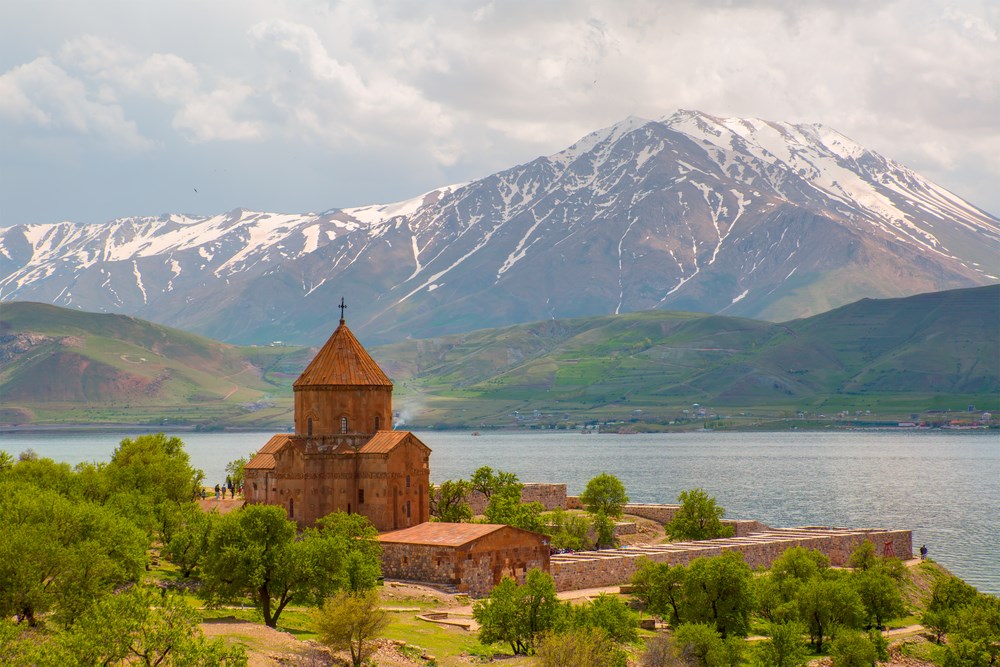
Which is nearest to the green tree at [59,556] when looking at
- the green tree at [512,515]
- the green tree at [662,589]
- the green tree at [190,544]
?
the green tree at [190,544]

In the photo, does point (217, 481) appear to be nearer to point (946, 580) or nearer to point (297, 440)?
point (297, 440)

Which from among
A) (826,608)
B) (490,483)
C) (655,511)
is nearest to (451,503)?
(490,483)

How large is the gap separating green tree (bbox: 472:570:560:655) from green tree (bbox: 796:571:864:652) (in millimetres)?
15315

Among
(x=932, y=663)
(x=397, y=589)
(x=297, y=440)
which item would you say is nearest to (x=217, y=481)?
(x=297, y=440)

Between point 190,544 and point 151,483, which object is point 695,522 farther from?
point 190,544

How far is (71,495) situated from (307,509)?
53.0 feet

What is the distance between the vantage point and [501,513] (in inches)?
3497

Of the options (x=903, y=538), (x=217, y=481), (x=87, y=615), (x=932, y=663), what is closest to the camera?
(x=87, y=615)

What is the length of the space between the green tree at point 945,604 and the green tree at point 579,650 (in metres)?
23.1

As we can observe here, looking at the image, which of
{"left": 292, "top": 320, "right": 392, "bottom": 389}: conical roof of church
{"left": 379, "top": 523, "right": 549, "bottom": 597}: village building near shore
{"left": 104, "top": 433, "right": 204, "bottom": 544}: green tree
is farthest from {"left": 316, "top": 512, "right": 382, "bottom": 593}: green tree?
{"left": 104, "top": 433, "right": 204, "bottom": 544}: green tree

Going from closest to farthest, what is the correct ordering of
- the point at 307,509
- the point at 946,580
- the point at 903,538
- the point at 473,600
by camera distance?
the point at 473,600, the point at 946,580, the point at 307,509, the point at 903,538

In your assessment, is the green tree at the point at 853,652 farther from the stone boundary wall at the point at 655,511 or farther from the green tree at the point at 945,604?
the stone boundary wall at the point at 655,511

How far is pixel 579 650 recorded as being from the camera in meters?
53.6

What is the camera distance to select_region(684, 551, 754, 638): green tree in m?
68.2
